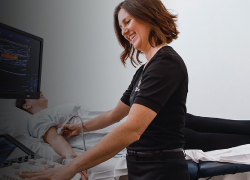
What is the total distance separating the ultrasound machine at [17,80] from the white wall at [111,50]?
0.17 metres

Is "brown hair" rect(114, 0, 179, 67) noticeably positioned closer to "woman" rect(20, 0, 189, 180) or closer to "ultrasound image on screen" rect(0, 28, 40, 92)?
"woman" rect(20, 0, 189, 180)

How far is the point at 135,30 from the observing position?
102cm

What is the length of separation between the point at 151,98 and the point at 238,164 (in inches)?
47.3

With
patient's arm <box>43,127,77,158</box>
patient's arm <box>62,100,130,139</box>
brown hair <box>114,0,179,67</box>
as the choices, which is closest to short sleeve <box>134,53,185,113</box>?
brown hair <box>114,0,179,67</box>

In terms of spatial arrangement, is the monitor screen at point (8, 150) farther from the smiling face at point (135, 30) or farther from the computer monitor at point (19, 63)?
the smiling face at point (135, 30)

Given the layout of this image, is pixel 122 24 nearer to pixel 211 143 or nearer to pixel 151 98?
pixel 151 98

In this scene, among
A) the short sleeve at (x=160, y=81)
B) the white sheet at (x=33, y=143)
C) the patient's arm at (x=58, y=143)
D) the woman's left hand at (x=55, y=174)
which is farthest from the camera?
the patient's arm at (x=58, y=143)

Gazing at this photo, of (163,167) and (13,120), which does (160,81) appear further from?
(13,120)

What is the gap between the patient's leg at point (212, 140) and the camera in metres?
1.91

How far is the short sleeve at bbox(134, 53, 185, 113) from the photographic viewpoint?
0.75 meters

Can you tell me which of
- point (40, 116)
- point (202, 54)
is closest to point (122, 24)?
point (40, 116)

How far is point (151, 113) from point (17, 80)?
21.5 inches

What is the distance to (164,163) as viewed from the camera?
875mm

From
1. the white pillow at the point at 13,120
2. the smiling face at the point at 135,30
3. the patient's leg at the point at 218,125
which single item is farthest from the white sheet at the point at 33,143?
the patient's leg at the point at 218,125
